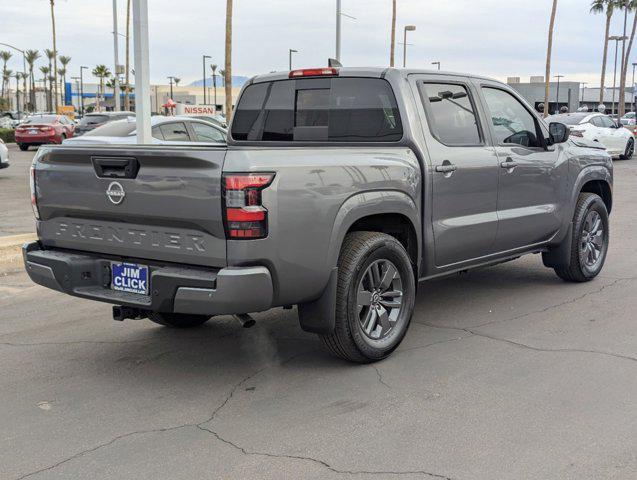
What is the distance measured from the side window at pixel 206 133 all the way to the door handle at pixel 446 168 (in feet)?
30.9

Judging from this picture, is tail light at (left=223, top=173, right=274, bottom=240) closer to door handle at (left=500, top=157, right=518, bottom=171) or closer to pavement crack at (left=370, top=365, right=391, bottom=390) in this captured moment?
pavement crack at (left=370, top=365, right=391, bottom=390)

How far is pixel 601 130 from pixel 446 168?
21342 millimetres

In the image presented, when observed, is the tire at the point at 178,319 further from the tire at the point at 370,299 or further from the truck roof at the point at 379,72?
the truck roof at the point at 379,72

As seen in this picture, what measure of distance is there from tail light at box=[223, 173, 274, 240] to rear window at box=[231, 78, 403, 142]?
1635 millimetres

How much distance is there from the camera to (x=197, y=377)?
4.92m

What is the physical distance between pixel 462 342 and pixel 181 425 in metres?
2.34

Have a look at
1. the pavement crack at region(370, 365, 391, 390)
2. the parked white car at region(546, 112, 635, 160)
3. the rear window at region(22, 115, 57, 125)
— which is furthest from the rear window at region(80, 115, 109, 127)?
the pavement crack at region(370, 365, 391, 390)

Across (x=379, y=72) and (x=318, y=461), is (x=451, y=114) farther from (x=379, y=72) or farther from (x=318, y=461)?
(x=318, y=461)

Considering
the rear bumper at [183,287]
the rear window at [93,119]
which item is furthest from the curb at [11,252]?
the rear window at [93,119]

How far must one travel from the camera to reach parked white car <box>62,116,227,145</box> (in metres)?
14.3

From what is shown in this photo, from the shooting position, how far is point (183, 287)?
433 centimetres

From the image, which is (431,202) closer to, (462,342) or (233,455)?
(462,342)

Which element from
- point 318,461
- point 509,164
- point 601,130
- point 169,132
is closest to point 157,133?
point 169,132

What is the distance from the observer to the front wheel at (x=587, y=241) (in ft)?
24.1
